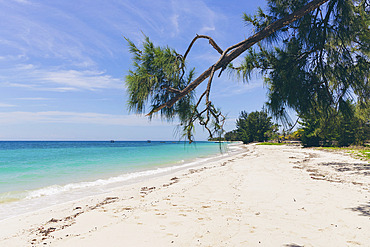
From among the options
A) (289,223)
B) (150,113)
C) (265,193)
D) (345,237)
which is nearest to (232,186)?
(265,193)

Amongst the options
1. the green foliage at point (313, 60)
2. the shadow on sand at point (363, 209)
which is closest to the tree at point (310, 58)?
the green foliage at point (313, 60)

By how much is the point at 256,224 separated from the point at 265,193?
7.46ft

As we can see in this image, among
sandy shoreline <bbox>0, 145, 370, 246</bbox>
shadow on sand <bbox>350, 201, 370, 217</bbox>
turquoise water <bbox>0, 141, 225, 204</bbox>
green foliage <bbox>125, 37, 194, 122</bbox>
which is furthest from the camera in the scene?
turquoise water <bbox>0, 141, 225, 204</bbox>

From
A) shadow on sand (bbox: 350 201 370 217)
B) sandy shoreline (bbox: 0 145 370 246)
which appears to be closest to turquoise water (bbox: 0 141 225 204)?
sandy shoreline (bbox: 0 145 370 246)

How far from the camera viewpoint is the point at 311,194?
5.25 metres

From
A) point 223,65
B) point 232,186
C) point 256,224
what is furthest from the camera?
point 232,186

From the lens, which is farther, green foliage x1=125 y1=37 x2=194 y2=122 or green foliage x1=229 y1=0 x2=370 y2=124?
green foliage x1=229 y1=0 x2=370 y2=124

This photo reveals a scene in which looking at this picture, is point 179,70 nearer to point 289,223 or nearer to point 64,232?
point 289,223

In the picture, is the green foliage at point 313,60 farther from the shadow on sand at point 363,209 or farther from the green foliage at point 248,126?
the shadow on sand at point 363,209

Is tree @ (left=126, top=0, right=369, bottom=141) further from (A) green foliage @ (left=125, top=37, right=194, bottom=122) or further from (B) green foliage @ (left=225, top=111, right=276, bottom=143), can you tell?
(A) green foliage @ (left=125, top=37, right=194, bottom=122)

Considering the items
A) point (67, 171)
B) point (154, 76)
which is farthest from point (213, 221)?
point (67, 171)

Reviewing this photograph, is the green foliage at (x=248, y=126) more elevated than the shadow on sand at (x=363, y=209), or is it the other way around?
the green foliage at (x=248, y=126)

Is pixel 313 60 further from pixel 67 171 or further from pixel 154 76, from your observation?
pixel 67 171

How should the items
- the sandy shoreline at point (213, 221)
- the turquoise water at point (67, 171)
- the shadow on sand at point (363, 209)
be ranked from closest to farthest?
the sandy shoreline at point (213, 221)
the shadow on sand at point (363, 209)
the turquoise water at point (67, 171)
